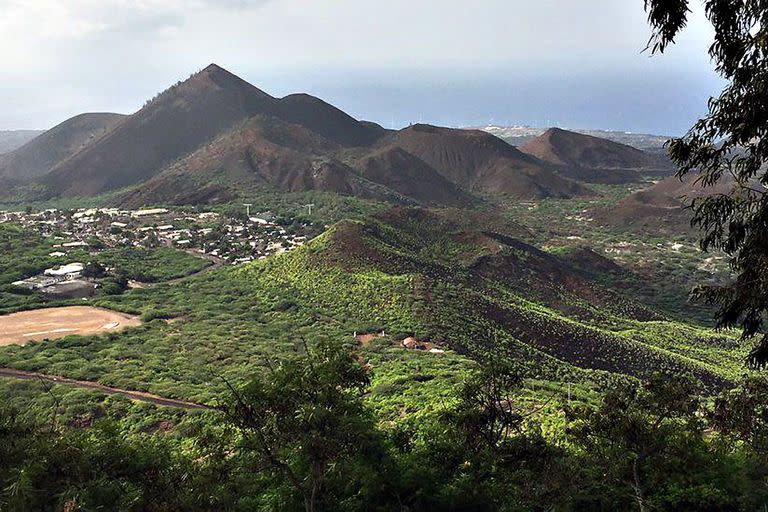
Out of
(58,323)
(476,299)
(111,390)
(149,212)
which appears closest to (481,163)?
(149,212)

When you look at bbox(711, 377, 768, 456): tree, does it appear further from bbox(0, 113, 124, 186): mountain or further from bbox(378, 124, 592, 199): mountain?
bbox(0, 113, 124, 186): mountain

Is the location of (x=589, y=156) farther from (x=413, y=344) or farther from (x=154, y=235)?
(x=413, y=344)

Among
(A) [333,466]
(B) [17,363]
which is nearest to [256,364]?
(B) [17,363]

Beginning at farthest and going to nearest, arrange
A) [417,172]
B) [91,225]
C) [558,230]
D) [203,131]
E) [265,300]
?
[203,131] < [417,172] < [558,230] < [91,225] < [265,300]

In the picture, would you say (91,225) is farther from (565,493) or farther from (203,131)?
(565,493)

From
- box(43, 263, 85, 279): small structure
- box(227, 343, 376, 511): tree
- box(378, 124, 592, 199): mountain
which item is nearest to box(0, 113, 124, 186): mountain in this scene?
box(378, 124, 592, 199): mountain

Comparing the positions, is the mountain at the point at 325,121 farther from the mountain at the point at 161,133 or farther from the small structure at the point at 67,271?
the small structure at the point at 67,271
